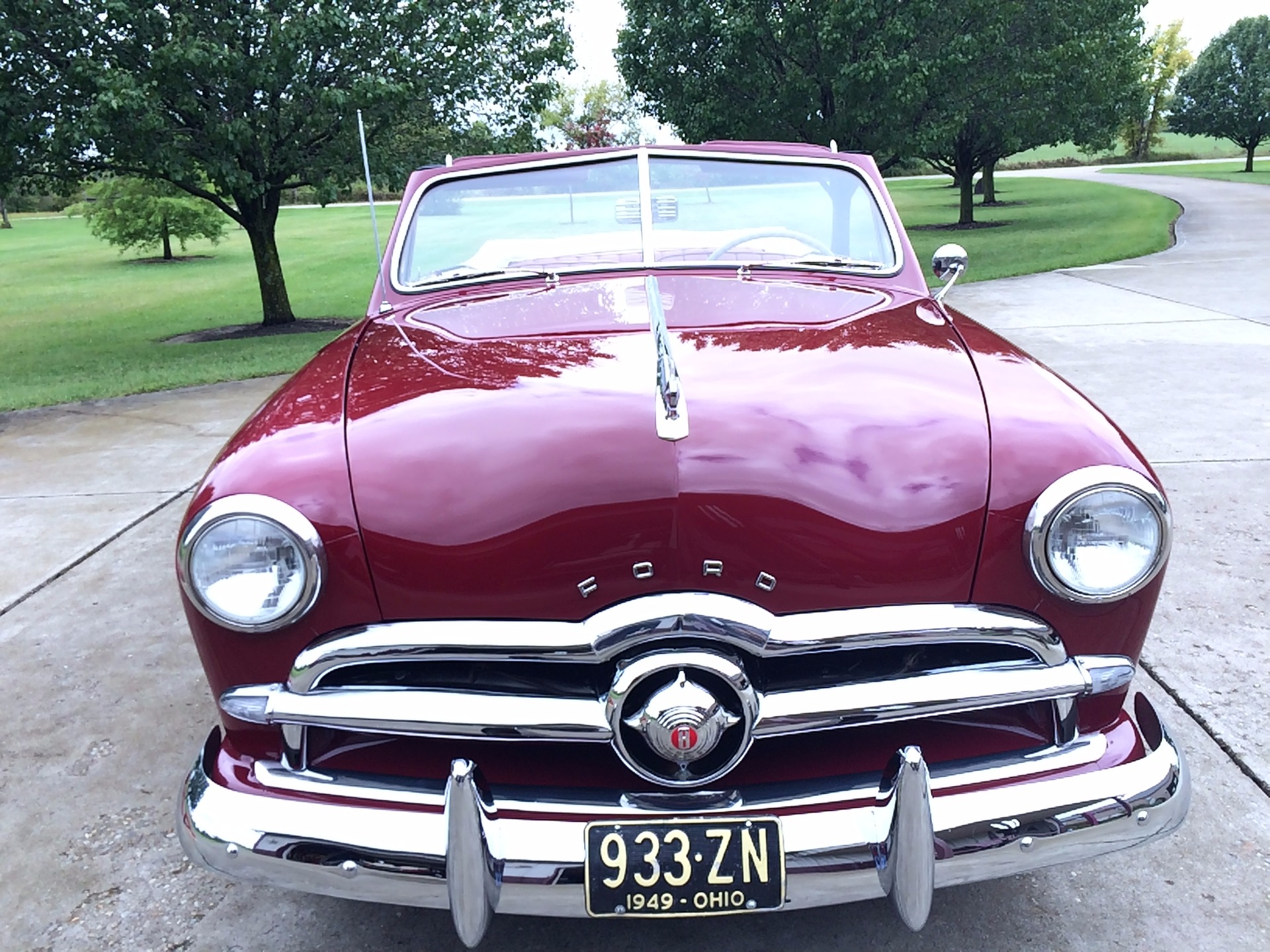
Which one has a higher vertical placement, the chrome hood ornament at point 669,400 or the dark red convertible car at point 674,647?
the chrome hood ornament at point 669,400

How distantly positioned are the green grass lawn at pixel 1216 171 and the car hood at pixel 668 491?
33.4m

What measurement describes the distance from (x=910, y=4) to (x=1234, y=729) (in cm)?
1285

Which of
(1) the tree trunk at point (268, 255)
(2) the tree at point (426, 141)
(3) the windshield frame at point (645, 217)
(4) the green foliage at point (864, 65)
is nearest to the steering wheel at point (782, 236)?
(3) the windshield frame at point (645, 217)

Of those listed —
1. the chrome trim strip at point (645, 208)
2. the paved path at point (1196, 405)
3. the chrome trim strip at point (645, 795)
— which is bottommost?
the paved path at point (1196, 405)

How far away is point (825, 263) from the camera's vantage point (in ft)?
Result: 9.70

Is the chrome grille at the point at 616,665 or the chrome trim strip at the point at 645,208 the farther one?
the chrome trim strip at the point at 645,208

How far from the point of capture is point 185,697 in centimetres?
311

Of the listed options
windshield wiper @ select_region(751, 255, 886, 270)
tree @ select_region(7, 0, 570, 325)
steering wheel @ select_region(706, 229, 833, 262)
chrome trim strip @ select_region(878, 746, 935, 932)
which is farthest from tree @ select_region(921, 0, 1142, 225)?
chrome trim strip @ select_region(878, 746, 935, 932)

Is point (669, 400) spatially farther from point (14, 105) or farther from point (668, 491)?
point (14, 105)

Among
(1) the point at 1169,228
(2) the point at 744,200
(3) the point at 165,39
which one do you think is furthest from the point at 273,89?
(1) the point at 1169,228

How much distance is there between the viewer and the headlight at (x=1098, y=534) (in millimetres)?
1722

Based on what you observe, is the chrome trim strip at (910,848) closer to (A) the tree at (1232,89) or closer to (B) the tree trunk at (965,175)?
(B) the tree trunk at (965,175)

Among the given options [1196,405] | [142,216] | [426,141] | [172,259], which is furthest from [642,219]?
[172,259]

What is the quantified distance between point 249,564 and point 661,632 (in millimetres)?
682
